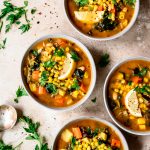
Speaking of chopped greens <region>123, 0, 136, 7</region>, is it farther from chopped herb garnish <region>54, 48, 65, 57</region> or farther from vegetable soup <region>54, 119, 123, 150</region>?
vegetable soup <region>54, 119, 123, 150</region>

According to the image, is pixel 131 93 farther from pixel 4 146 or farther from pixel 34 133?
pixel 4 146

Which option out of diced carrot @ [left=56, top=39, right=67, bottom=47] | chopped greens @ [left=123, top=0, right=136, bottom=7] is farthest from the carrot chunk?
chopped greens @ [left=123, top=0, right=136, bottom=7]

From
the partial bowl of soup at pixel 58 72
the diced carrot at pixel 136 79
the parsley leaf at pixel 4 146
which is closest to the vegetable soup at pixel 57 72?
the partial bowl of soup at pixel 58 72

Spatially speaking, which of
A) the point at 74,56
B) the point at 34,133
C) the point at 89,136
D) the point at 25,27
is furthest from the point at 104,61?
the point at 34,133

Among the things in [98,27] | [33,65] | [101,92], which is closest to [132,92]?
[101,92]

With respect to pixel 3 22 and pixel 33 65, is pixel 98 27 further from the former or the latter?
pixel 3 22

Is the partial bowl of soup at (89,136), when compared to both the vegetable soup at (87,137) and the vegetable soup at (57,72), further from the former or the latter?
the vegetable soup at (57,72)
